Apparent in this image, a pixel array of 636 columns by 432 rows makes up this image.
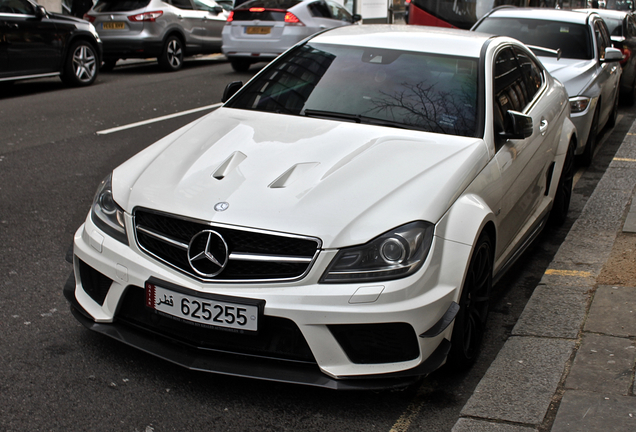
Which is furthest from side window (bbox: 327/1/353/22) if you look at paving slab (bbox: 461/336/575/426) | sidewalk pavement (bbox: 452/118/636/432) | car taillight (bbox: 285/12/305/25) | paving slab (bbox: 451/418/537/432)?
paving slab (bbox: 451/418/537/432)

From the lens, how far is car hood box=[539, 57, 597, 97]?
7832 millimetres

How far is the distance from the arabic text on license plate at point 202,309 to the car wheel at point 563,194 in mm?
3391

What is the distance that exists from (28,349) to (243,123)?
1.66 m

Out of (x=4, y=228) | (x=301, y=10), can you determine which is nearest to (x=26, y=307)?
(x=4, y=228)

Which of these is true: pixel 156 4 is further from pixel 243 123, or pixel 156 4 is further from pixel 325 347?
pixel 325 347

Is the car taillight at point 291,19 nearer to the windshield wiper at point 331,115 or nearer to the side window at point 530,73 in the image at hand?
the side window at point 530,73

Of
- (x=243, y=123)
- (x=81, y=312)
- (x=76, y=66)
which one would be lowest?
(x=76, y=66)

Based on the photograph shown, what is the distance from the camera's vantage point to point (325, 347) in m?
3.01

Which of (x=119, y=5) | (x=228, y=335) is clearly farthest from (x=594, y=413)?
(x=119, y=5)

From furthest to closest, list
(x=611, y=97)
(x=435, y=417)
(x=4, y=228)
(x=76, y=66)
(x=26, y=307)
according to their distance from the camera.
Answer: (x=76, y=66)
(x=611, y=97)
(x=4, y=228)
(x=26, y=307)
(x=435, y=417)

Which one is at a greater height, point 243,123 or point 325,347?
point 243,123

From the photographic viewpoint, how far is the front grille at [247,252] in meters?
3.02

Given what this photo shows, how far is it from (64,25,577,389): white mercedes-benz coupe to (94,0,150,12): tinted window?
11434mm

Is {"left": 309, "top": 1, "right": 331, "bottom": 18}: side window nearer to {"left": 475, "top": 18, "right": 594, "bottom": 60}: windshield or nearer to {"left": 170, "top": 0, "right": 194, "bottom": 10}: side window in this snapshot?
{"left": 170, "top": 0, "right": 194, "bottom": 10}: side window
